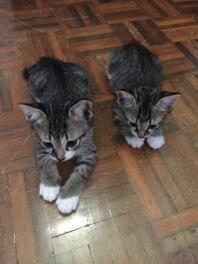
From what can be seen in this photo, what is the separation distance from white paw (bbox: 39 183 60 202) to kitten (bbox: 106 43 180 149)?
0.44 metres

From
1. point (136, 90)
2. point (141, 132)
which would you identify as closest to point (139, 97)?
point (136, 90)

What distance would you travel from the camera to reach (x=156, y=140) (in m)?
1.47

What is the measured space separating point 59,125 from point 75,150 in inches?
5.6

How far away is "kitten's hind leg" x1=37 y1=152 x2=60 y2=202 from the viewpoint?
125cm

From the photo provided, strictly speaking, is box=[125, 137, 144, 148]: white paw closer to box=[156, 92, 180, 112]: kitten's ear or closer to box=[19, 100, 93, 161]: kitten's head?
box=[156, 92, 180, 112]: kitten's ear

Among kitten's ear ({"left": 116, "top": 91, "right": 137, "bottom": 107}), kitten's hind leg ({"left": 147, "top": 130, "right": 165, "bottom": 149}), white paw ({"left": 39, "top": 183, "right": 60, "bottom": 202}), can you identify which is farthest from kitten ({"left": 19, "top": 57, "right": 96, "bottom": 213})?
kitten's hind leg ({"left": 147, "top": 130, "right": 165, "bottom": 149})

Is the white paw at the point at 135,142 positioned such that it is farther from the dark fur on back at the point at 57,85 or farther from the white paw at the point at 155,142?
the dark fur on back at the point at 57,85

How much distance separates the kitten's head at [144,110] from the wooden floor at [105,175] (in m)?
0.15

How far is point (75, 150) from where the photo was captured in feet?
4.16

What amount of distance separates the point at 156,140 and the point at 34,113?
0.61 meters

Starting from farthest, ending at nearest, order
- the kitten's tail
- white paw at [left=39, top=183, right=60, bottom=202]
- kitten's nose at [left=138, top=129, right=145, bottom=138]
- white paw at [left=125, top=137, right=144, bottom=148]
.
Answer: the kitten's tail, white paw at [left=125, top=137, right=144, bottom=148], kitten's nose at [left=138, top=129, right=145, bottom=138], white paw at [left=39, top=183, right=60, bottom=202]

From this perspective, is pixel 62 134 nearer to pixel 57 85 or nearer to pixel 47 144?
pixel 47 144

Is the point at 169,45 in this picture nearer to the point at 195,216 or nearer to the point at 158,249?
the point at 195,216

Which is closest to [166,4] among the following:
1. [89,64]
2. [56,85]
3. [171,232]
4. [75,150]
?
[89,64]
